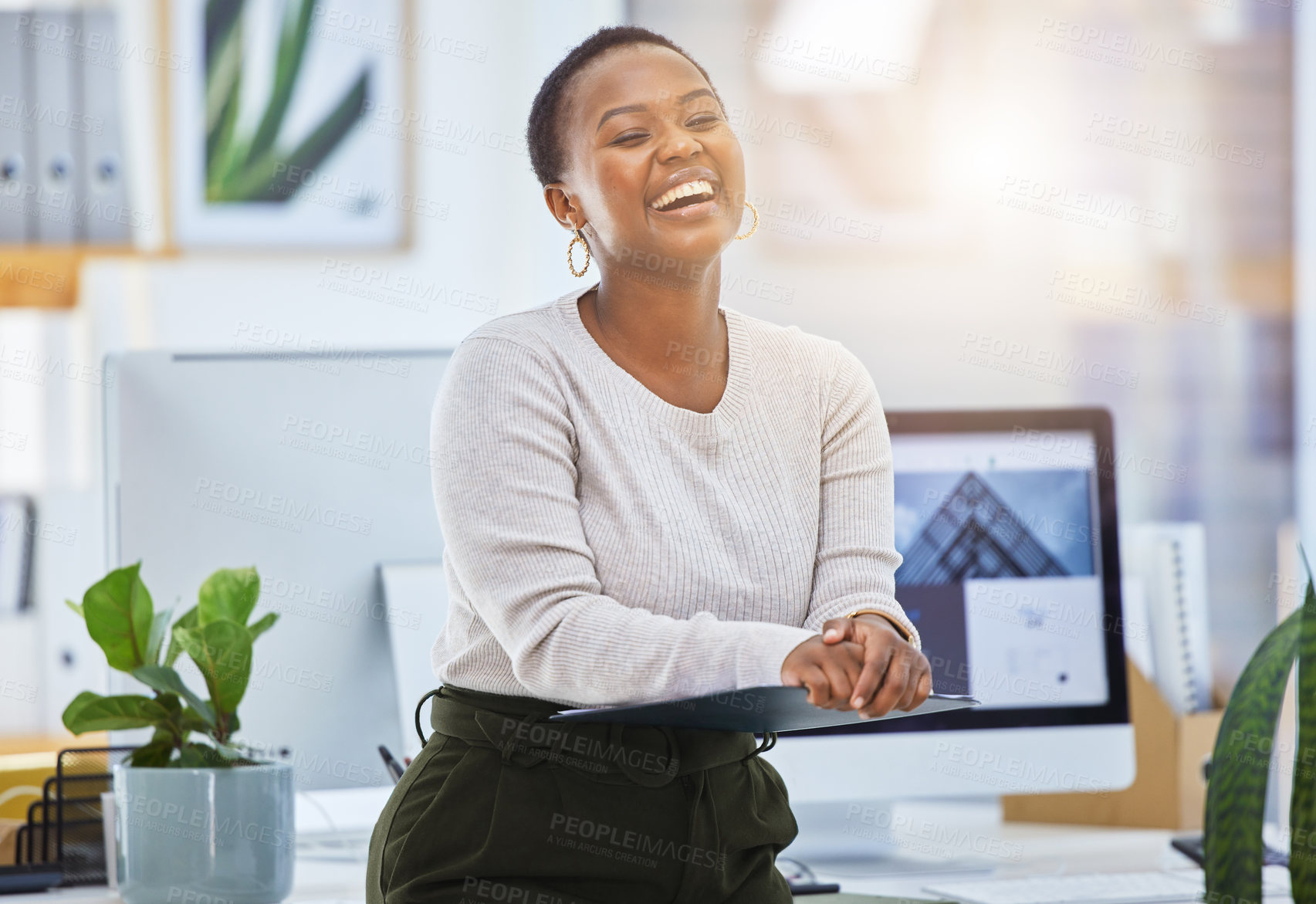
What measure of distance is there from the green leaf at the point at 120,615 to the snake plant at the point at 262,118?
1.93 meters

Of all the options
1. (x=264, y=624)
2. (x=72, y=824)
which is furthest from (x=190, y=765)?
(x=72, y=824)

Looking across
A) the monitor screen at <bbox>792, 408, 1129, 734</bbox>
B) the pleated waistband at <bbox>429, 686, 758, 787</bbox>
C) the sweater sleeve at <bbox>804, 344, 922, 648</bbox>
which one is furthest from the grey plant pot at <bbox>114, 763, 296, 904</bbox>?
the monitor screen at <bbox>792, 408, 1129, 734</bbox>

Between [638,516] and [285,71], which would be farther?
[285,71]

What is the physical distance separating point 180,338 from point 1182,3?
8.00 feet

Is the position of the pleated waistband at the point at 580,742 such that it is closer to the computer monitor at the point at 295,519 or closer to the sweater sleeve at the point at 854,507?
the sweater sleeve at the point at 854,507

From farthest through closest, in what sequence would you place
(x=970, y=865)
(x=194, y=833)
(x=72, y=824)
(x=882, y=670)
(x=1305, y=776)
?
(x=970, y=865)
(x=72, y=824)
(x=194, y=833)
(x=882, y=670)
(x=1305, y=776)

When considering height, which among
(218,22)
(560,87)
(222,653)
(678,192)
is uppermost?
(218,22)

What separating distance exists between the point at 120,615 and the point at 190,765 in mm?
164

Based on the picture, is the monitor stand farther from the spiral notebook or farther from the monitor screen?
the spiral notebook

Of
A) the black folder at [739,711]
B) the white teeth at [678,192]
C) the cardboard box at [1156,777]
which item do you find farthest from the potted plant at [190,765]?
the cardboard box at [1156,777]

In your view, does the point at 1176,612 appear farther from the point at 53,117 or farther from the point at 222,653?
the point at 53,117

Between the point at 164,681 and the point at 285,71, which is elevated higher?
the point at 285,71

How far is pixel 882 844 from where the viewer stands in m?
1.61

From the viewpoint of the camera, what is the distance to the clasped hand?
842 millimetres
